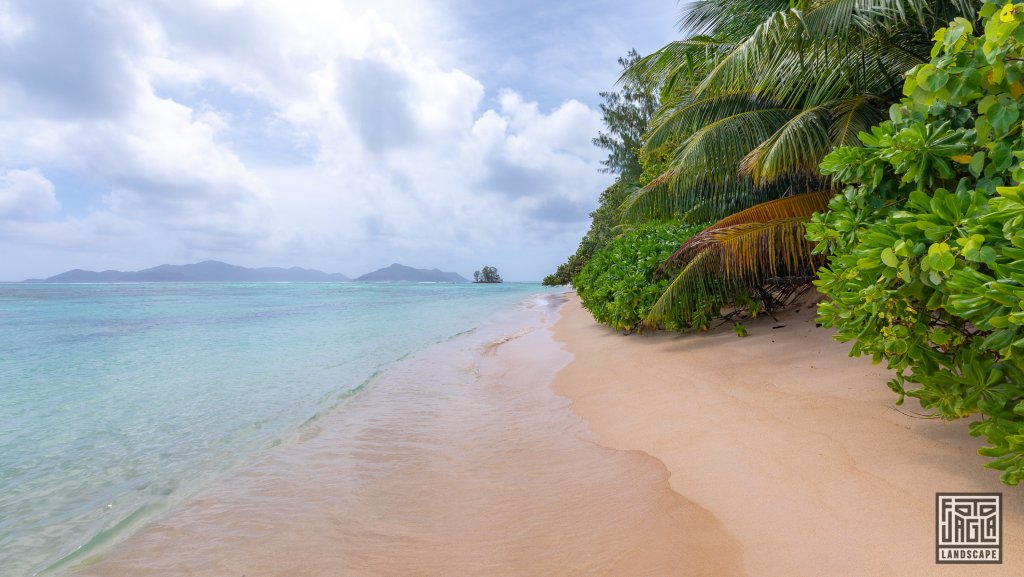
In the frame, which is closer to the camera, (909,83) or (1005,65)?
(1005,65)

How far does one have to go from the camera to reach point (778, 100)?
7336 millimetres

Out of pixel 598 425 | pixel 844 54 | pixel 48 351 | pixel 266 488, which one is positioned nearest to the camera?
pixel 266 488

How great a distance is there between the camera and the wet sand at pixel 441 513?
2.20 m

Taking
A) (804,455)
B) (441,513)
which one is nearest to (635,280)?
(804,455)

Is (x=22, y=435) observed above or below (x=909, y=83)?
below

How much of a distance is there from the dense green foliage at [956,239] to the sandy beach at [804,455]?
1.18 feet

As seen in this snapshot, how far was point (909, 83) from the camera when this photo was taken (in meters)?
2.42

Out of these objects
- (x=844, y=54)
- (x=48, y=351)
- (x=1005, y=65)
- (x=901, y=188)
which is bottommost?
(x=48, y=351)

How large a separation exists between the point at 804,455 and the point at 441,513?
2.21 m

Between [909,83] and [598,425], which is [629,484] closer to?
[598,425]

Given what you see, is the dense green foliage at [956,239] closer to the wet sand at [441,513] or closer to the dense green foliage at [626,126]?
the wet sand at [441,513]

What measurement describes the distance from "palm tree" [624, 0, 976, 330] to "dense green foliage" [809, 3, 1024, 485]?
2106mm

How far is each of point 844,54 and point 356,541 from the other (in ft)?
25.1

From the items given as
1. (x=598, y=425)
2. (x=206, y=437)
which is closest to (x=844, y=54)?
(x=598, y=425)
